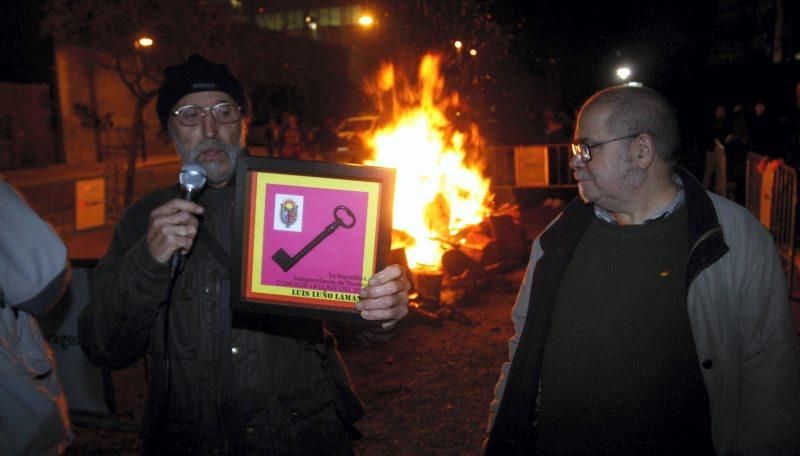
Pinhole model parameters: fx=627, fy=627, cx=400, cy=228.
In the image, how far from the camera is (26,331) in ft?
8.46

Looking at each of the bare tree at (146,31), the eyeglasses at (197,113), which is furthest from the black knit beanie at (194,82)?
the bare tree at (146,31)

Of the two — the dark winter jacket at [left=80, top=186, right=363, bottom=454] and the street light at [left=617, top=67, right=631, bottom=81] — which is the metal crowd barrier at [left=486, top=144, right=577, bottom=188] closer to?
the street light at [left=617, top=67, right=631, bottom=81]

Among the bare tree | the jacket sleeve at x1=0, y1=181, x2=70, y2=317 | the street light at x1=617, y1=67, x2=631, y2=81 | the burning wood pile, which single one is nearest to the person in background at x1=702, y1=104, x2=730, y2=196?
the burning wood pile

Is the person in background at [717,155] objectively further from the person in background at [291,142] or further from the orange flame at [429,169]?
the person in background at [291,142]

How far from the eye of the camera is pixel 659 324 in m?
2.70

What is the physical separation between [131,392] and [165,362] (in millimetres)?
3983

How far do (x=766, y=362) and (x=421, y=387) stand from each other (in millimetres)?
3775

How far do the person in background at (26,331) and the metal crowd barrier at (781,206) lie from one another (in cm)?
789

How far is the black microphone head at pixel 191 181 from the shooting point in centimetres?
219

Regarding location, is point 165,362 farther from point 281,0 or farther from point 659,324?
point 281,0

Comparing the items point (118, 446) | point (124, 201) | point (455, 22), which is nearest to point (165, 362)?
point (118, 446)

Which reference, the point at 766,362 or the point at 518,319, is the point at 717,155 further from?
the point at 766,362

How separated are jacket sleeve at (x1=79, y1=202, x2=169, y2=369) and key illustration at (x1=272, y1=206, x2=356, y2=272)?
1.32 ft

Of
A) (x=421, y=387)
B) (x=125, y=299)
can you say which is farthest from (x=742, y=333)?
(x=421, y=387)
